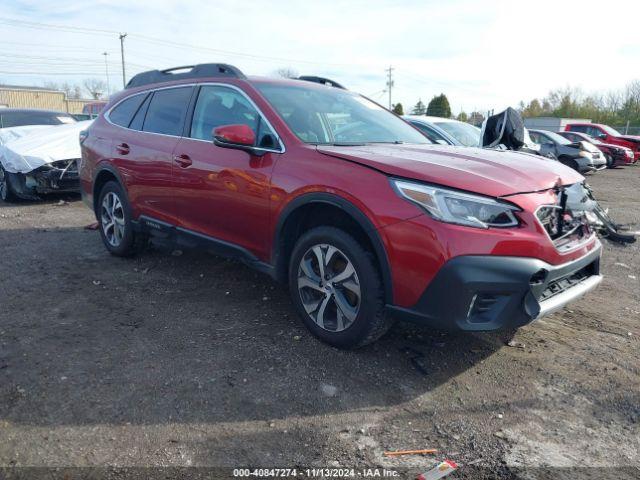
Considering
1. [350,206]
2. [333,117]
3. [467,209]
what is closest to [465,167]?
[467,209]

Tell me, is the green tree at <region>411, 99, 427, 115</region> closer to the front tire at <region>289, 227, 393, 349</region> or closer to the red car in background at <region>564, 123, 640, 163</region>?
the red car in background at <region>564, 123, 640, 163</region>

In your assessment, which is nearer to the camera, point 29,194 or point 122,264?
point 122,264

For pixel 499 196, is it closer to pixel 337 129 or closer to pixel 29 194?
pixel 337 129

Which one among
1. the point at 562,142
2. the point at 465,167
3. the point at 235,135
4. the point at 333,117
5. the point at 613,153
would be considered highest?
the point at 333,117

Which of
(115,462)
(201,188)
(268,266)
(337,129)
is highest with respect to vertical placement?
(337,129)

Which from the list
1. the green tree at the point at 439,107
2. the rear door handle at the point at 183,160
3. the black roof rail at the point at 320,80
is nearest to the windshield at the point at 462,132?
the black roof rail at the point at 320,80

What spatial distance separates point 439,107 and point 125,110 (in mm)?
43966

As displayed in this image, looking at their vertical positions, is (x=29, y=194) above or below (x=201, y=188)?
below

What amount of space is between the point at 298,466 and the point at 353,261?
1.19 m

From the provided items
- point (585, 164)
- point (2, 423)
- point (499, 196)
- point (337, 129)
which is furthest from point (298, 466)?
point (585, 164)

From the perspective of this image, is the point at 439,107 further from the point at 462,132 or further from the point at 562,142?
the point at 462,132

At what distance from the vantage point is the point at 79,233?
21.7 feet

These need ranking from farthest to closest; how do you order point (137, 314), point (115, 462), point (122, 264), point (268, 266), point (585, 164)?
point (585, 164)
point (122, 264)
point (137, 314)
point (268, 266)
point (115, 462)

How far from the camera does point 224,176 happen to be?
378 cm
